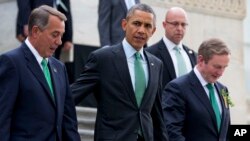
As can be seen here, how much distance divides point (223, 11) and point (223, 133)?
7.93 meters

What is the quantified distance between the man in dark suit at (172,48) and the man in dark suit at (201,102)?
90 centimetres

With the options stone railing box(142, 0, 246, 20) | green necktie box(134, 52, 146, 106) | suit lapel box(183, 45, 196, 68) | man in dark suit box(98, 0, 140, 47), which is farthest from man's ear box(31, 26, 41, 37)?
stone railing box(142, 0, 246, 20)

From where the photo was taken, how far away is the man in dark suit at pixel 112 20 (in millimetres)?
11555

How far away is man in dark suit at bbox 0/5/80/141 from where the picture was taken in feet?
25.1

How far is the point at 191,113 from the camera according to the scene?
9109 millimetres

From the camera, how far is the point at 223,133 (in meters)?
9.16

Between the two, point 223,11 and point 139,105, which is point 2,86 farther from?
point 223,11

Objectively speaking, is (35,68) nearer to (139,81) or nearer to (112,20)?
(139,81)

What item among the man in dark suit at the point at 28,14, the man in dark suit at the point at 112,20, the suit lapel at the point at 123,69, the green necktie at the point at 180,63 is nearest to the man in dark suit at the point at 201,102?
the suit lapel at the point at 123,69

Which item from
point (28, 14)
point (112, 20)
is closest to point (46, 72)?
point (112, 20)

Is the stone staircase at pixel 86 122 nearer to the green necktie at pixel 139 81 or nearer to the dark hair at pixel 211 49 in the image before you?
the dark hair at pixel 211 49

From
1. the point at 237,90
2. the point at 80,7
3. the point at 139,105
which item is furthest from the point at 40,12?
the point at 237,90

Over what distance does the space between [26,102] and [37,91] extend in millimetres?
118

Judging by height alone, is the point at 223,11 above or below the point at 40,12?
below
